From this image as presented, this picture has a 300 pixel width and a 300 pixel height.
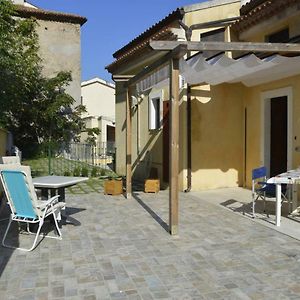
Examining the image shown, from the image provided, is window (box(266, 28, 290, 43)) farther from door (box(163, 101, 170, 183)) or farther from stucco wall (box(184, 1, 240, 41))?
door (box(163, 101, 170, 183))

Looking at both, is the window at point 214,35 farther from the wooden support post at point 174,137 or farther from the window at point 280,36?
the wooden support post at point 174,137

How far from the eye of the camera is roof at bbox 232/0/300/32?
9.47m

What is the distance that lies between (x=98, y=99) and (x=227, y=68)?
1285 inches

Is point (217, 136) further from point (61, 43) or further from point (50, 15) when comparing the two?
point (50, 15)

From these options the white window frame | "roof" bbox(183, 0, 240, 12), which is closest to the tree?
the white window frame

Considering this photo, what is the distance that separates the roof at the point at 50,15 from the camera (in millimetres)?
25739

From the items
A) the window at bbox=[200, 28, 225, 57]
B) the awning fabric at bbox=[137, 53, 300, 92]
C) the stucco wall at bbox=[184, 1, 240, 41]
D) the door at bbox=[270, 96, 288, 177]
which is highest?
the stucco wall at bbox=[184, 1, 240, 41]

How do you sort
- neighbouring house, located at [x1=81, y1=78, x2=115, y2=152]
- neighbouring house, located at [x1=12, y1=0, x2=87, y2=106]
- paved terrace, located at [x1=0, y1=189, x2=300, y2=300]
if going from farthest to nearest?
neighbouring house, located at [x1=81, y1=78, x2=115, y2=152], neighbouring house, located at [x1=12, y1=0, x2=87, y2=106], paved terrace, located at [x1=0, y1=189, x2=300, y2=300]

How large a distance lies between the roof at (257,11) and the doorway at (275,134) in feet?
6.85

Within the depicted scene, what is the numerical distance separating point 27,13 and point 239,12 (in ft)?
61.0

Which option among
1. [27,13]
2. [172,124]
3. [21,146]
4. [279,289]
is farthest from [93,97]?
[279,289]

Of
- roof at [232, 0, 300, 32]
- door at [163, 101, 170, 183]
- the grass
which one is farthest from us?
door at [163, 101, 170, 183]

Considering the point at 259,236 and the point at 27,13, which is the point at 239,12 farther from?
the point at 27,13

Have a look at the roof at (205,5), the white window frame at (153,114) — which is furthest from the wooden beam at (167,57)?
the white window frame at (153,114)
